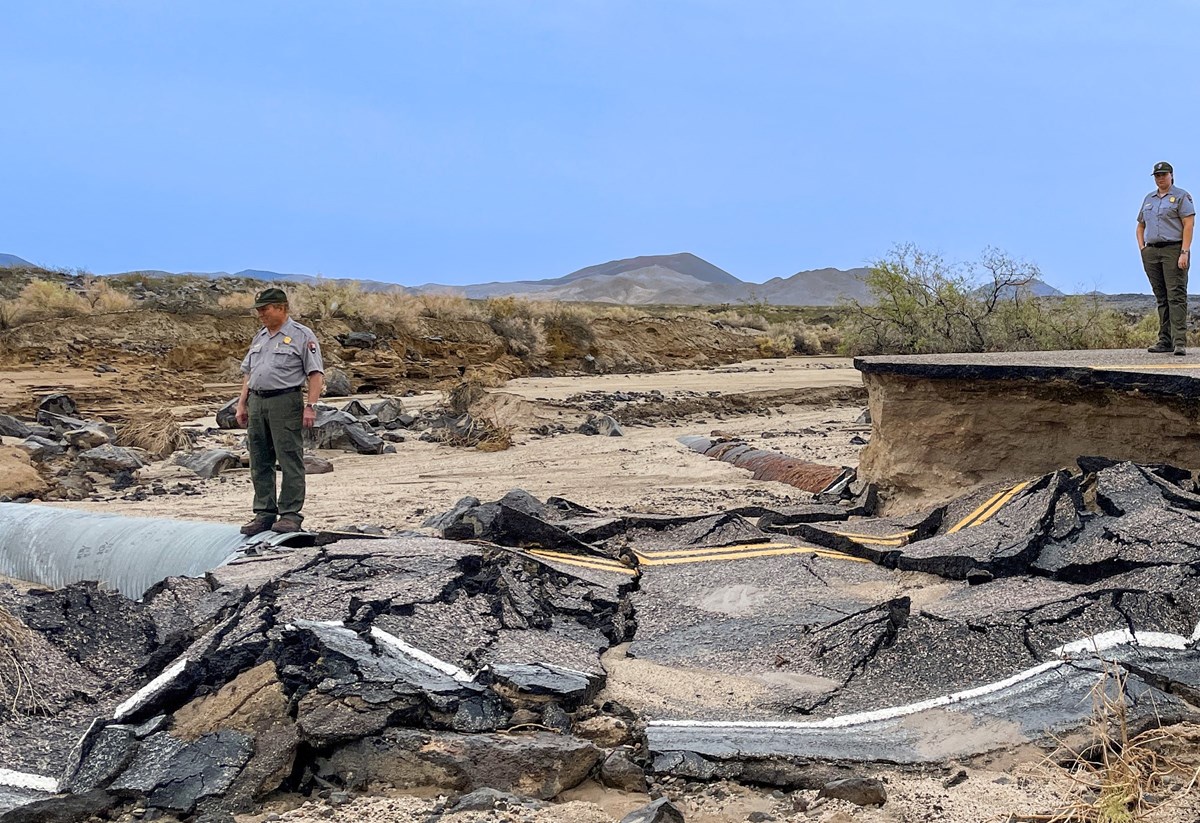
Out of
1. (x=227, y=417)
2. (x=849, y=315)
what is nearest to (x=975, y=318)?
(x=849, y=315)

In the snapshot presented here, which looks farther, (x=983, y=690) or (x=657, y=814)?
(x=983, y=690)

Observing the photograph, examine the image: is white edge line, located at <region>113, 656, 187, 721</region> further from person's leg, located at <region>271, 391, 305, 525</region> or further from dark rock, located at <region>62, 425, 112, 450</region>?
dark rock, located at <region>62, 425, 112, 450</region>

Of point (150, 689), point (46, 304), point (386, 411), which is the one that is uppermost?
point (46, 304)

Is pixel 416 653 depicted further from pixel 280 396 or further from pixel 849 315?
pixel 849 315

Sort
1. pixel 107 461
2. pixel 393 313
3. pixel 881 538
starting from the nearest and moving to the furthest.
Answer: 1. pixel 881 538
2. pixel 107 461
3. pixel 393 313

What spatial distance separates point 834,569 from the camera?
5.38 meters

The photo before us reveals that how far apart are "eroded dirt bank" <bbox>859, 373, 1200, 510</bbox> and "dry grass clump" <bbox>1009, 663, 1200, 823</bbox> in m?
3.07

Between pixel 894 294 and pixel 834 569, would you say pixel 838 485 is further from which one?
pixel 894 294

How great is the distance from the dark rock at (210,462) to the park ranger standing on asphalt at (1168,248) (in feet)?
28.6

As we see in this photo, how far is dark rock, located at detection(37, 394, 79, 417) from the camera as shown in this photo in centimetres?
1363

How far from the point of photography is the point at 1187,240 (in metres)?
8.02

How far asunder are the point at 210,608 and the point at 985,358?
593 centimetres

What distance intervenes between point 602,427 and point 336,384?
6135 mm

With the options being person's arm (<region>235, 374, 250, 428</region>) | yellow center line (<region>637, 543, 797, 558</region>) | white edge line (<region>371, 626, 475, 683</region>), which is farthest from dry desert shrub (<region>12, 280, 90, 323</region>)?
white edge line (<region>371, 626, 475, 683</region>)
